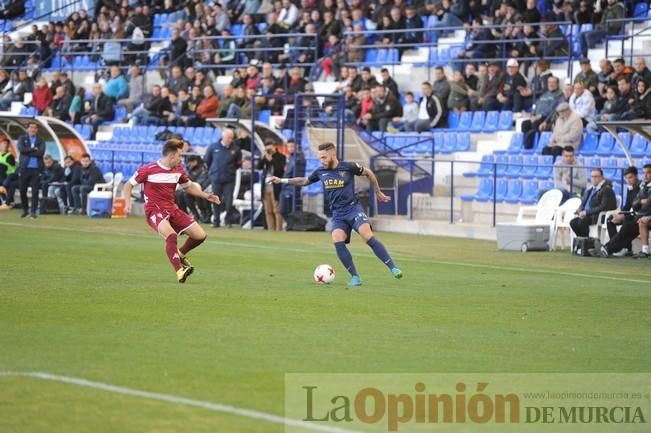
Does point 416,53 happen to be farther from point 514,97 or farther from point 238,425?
point 238,425

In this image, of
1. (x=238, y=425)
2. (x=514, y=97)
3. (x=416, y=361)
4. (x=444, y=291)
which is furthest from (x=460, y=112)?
(x=238, y=425)

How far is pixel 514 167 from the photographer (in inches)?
1102

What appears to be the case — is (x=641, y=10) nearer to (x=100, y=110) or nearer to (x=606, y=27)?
(x=606, y=27)

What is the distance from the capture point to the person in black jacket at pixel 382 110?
31.9 metres

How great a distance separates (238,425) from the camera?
8.07 metres

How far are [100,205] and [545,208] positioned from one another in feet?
40.4

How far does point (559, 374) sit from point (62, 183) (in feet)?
84.5

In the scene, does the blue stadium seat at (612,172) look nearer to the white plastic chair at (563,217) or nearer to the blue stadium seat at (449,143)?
the white plastic chair at (563,217)

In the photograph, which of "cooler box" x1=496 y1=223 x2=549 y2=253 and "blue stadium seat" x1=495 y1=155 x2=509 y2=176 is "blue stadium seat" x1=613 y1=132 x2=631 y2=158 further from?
"cooler box" x1=496 y1=223 x2=549 y2=253

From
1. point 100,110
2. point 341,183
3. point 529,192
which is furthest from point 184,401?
point 100,110

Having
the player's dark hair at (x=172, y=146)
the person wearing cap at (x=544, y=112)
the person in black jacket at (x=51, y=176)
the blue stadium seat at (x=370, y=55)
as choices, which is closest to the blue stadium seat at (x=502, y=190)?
the person wearing cap at (x=544, y=112)

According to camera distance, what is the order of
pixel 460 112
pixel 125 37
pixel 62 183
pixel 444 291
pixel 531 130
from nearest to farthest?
pixel 444 291, pixel 531 130, pixel 460 112, pixel 62 183, pixel 125 37

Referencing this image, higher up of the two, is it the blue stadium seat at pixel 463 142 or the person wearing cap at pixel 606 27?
the person wearing cap at pixel 606 27

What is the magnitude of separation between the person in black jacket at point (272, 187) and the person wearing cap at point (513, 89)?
5483 millimetres
